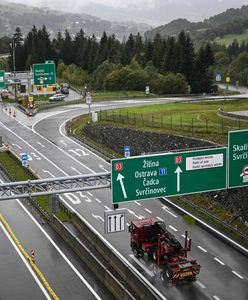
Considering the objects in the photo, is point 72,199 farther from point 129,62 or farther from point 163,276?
point 129,62

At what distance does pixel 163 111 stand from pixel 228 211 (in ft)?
125

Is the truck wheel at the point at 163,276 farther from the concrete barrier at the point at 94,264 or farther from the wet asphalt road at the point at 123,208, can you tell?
the concrete barrier at the point at 94,264

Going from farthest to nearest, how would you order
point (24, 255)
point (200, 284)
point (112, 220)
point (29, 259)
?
point (24, 255)
point (29, 259)
point (200, 284)
point (112, 220)

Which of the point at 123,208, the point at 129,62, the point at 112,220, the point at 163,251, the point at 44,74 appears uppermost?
the point at 129,62

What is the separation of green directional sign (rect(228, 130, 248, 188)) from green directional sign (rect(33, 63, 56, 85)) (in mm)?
50771

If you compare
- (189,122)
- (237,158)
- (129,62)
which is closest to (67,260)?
(237,158)

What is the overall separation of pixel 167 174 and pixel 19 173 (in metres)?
30.3

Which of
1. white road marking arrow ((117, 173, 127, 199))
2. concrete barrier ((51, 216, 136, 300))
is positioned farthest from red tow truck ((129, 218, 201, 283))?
white road marking arrow ((117, 173, 127, 199))

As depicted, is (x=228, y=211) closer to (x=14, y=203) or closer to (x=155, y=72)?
(x=14, y=203)

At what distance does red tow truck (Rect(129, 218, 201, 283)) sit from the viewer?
29.1m

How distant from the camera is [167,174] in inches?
1064

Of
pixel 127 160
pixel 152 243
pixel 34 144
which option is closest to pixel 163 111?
pixel 34 144

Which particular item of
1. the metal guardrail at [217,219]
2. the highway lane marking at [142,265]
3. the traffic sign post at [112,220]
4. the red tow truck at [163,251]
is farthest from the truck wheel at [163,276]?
the metal guardrail at [217,219]

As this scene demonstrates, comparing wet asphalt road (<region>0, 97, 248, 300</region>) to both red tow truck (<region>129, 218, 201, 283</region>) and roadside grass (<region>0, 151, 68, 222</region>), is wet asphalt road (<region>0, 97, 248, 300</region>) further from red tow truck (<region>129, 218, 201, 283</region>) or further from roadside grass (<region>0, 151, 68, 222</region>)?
roadside grass (<region>0, 151, 68, 222</region>)
